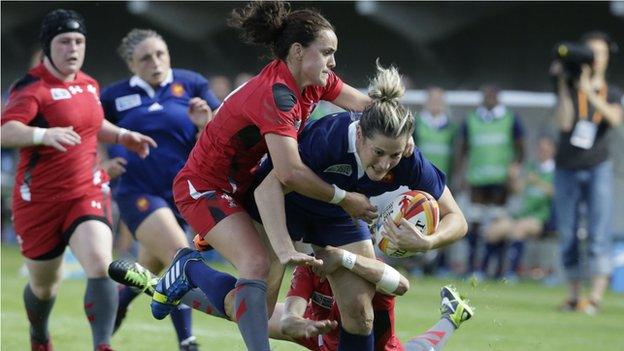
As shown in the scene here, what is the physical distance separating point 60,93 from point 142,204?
101cm

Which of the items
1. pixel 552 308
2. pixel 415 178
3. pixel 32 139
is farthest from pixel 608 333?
pixel 32 139

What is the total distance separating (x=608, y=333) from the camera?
9430 mm

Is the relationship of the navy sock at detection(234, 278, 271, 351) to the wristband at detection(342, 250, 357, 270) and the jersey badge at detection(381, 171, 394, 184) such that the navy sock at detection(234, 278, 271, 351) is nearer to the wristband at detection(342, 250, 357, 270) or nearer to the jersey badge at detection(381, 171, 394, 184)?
the wristband at detection(342, 250, 357, 270)

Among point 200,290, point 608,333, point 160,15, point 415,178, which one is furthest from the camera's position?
point 160,15

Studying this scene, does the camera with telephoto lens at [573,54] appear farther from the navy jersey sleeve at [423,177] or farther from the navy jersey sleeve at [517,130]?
the navy jersey sleeve at [423,177]

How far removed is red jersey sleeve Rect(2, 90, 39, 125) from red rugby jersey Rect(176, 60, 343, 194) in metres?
1.38

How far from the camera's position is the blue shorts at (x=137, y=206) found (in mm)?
8164

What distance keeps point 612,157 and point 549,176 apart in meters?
1.11

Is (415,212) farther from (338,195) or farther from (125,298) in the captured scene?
(125,298)

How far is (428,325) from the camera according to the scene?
9.80 meters

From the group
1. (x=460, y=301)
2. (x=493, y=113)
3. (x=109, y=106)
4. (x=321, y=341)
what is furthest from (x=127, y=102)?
(x=493, y=113)

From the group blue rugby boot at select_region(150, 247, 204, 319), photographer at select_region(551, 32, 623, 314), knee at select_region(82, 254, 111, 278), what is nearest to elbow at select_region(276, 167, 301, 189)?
blue rugby boot at select_region(150, 247, 204, 319)

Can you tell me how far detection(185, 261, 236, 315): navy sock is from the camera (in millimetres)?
6309

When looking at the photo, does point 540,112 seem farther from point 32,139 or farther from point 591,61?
point 32,139
